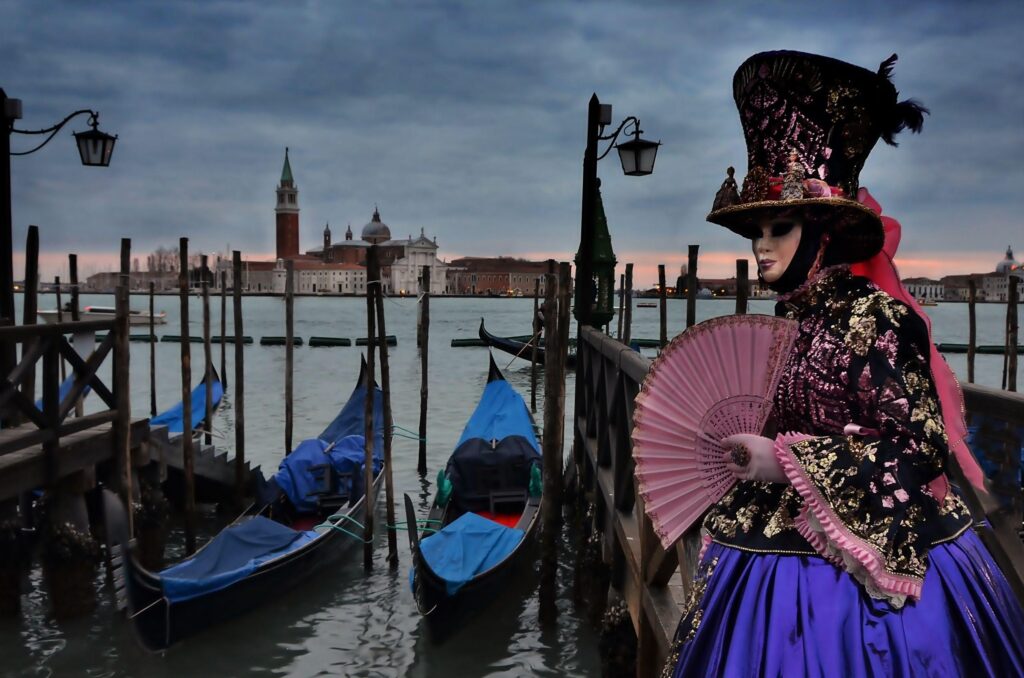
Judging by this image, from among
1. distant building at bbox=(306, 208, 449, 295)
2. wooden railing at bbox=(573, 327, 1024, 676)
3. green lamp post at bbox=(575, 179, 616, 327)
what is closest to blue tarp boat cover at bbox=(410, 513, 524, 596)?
wooden railing at bbox=(573, 327, 1024, 676)

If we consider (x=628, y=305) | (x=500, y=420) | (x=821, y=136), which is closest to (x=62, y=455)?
(x=500, y=420)

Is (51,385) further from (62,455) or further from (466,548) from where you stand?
(466,548)

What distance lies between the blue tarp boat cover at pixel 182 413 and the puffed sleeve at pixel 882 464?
6.82 m

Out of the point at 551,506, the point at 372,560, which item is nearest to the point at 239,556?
the point at 372,560

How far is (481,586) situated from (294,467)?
218 cm

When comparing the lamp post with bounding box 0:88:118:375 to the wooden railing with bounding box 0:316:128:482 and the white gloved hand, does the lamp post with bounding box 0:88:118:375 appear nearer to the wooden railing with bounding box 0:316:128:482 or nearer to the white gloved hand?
the wooden railing with bounding box 0:316:128:482

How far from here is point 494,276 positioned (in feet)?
353

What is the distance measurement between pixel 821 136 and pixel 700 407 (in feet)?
1.63

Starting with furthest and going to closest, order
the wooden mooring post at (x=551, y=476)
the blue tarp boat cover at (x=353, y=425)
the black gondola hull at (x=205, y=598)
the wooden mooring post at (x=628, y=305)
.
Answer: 1. the wooden mooring post at (x=628, y=305)
2. the blue tarp boat cover at (x=353, y=425)
3. the wooden mooring post at (x=551, y=476)
4. the black gondola hull at (x=205, y=598)

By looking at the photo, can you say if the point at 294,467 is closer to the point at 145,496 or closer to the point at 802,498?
the point at 145,496

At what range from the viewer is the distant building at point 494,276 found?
106750 mm

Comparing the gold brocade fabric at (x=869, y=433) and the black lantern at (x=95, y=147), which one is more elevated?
the black lantern at (x=95, y=147)

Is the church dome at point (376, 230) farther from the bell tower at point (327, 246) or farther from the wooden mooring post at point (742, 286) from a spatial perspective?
the wooden mooring post at point (742, 286)

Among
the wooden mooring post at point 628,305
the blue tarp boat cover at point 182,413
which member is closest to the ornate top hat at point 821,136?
the blue tarp boat cover at point 182,413
